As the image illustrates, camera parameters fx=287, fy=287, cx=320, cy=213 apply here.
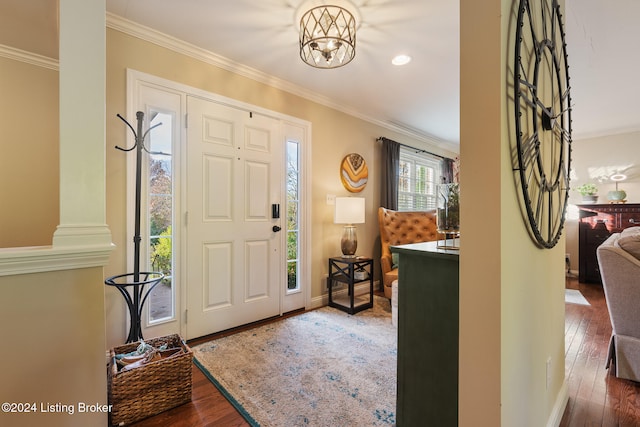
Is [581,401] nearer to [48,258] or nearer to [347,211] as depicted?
[347,211]

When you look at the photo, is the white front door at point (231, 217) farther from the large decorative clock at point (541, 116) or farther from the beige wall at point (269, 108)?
the large decorative clock at point (541, 116)

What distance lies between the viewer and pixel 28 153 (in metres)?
2.33

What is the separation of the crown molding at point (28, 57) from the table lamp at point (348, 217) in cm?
284

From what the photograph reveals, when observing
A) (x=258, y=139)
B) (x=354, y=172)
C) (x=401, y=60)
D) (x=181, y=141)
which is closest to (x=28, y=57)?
(x=181, y=141)

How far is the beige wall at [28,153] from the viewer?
224 cm

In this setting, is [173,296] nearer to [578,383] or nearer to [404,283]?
[404,283]

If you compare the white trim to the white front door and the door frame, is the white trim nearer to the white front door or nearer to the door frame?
the door frame

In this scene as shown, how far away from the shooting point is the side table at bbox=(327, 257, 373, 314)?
3.17 meters

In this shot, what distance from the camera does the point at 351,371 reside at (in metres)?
2.00

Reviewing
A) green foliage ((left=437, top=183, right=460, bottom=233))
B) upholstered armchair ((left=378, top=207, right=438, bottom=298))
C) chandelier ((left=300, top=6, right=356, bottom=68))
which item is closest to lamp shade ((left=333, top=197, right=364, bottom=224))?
upholstered armchair ((left=378, top=207, right=438, bottom=298))

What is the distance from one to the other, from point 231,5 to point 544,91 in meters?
1.91

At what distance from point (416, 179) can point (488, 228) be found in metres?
4.33

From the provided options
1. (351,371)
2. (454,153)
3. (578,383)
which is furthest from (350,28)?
(454,153)

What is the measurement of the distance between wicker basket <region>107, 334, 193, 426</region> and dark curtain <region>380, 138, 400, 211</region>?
3224mm
